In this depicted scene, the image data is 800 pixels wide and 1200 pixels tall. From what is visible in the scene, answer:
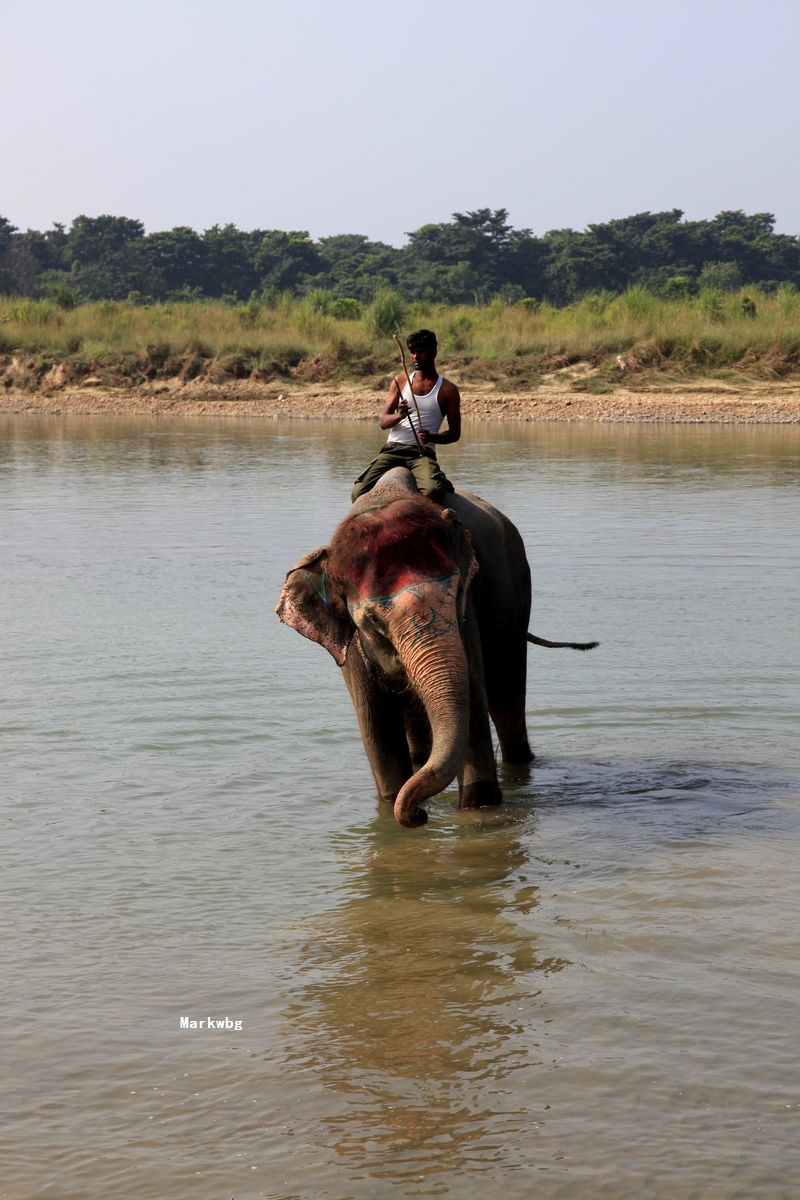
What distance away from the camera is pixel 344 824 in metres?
5.89

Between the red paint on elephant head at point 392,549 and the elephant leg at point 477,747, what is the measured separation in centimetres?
46

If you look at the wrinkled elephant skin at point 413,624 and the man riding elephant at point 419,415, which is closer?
the wrinkled elephant skin at point 413,624

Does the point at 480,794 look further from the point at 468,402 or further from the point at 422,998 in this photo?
the point at 468,402

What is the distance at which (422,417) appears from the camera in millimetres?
6457

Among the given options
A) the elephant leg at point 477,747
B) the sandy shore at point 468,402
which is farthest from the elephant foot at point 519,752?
the sandy shore at point 468,402

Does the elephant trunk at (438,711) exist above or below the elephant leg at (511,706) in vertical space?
above

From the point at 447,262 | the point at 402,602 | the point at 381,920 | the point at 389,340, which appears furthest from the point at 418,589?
the point at 447,262

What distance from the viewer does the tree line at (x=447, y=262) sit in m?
73.6

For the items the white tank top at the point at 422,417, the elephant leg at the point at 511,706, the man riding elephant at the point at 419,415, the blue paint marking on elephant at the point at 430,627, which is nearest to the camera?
the blue paint marking on elephant at the point at 430,627

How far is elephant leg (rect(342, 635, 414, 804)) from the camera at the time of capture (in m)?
5.69

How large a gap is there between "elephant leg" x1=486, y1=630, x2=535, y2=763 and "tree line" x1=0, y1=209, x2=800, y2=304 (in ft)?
215

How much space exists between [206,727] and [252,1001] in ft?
10.7

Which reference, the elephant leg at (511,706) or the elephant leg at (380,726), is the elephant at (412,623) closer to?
the elephant leg at (380,726)

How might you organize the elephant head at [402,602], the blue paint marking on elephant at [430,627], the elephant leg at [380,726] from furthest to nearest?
the elephant leg at [380,726] → the blue paint marking on elephant at [430,627] → the elephant head at [402,602]
